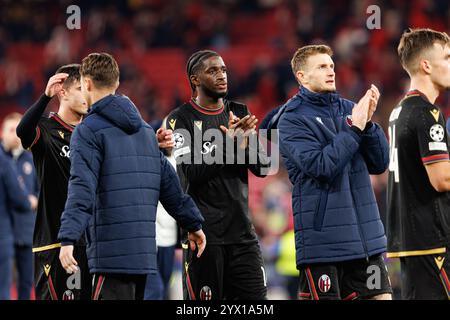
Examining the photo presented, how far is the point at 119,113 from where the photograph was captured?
18.3 ft

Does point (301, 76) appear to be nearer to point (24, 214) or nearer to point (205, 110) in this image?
point (205, 110)

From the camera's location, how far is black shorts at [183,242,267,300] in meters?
6.27

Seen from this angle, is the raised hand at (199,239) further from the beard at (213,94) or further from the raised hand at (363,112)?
the raised hand at (363,112)

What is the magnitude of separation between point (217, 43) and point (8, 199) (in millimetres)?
11725

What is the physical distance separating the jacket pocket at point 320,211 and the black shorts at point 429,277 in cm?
71

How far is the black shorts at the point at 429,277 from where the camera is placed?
207 inches

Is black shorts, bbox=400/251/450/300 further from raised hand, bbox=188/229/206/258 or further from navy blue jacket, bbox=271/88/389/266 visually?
raised hand, bbox=188/229/206/258

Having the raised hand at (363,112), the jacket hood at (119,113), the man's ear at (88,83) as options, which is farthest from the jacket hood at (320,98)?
the man's ear at (88,83)

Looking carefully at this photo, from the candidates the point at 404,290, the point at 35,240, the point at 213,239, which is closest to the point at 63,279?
the point at 35,240

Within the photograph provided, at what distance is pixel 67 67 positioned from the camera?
6.67 meters

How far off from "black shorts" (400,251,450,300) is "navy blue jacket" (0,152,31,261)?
5.15 meters

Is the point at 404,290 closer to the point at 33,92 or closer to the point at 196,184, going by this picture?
the point at 196,184

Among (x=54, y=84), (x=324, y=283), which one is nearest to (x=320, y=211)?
(x=324, y=283)

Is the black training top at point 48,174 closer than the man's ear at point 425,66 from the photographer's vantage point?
No
